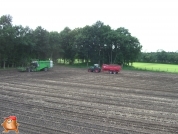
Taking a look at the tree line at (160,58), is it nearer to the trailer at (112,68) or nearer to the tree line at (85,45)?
the tree line at (85,45)

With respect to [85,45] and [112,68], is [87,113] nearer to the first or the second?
[112,68]

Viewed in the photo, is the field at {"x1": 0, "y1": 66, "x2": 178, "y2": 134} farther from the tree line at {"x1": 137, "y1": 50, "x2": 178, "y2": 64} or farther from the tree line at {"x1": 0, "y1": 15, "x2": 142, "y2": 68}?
the tree line at {"x1": 137, "y1": 50, "x2": 178, "y2": 64}

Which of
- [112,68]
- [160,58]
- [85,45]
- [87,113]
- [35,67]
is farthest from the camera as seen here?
[160,58]

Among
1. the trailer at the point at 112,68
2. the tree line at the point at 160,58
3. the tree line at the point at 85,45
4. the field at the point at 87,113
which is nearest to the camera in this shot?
the field at the point at 87,113

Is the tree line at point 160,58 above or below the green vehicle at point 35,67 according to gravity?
above

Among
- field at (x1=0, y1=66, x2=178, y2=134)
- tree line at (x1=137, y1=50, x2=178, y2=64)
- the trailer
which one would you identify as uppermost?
tree line at (x1=137, y1=50, x2=178, y2=64)

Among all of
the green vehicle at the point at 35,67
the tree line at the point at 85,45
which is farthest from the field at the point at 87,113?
the tree line at the point at 85,45

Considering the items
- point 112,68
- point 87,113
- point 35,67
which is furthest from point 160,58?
point 87,113

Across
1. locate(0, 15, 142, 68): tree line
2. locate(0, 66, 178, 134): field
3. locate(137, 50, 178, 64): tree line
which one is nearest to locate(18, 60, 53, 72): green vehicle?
locate(0, 15, 142, 68): tree line

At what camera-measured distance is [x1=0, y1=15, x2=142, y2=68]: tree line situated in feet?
136

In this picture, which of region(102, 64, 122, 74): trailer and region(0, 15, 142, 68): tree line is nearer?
region(102, 64, 122, 74): trailer

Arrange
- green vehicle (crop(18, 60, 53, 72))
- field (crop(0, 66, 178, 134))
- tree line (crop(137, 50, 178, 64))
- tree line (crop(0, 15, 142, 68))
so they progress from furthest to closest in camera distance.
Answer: tree line (crop(137, 50, 178, 64)) → tree line (crop(0, 15, 142, 68)) → green vehicle (crop(18, 60, 53, 72)) → field (crop(0, 66, 178, 134))

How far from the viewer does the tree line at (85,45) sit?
41419 mm

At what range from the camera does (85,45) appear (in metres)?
48.8
